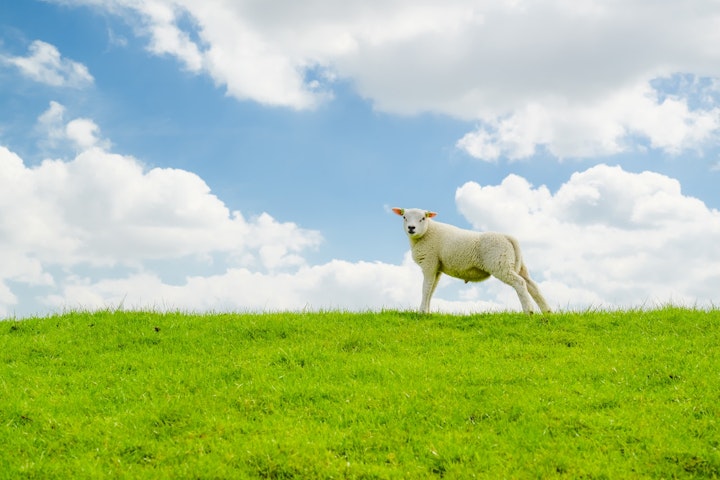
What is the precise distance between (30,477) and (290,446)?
11.5 ft

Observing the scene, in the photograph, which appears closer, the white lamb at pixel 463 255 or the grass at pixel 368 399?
the grass at pixel 368 399

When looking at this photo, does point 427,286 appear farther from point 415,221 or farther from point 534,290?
point 534,290

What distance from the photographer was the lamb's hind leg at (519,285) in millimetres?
17469

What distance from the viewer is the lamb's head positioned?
18.2 m

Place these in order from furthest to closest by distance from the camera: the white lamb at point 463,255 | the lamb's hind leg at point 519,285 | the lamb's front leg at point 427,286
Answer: the lamb's front leg at point 427,286 → the white lamb at point 463,255 → the lamb's hind leg at point 519,285

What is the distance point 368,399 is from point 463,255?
25.7 ft

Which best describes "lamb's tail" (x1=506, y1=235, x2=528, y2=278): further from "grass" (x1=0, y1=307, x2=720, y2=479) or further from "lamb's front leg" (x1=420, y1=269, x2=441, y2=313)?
"lamb's front leg" (x1=420, y1=269, x2=441, y2=313)

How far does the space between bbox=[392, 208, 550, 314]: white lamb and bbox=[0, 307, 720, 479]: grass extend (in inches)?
57.7

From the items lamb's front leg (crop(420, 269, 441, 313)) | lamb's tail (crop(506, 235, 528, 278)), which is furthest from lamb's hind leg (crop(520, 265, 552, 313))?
lamb's front leg (crop(420, 269, 441, 313))

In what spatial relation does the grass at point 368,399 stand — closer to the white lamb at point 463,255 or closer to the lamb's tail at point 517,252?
the white lamb at point 463,255

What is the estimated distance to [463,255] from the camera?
18000 mm

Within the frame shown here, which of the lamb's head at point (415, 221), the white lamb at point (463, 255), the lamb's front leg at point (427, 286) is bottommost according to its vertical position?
the lamb's front leg at point (427, 286)

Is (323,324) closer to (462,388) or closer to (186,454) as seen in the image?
(462,388)

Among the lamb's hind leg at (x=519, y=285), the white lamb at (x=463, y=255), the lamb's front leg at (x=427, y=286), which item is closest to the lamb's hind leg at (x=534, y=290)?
the white lamb at (x=463, y=255)
